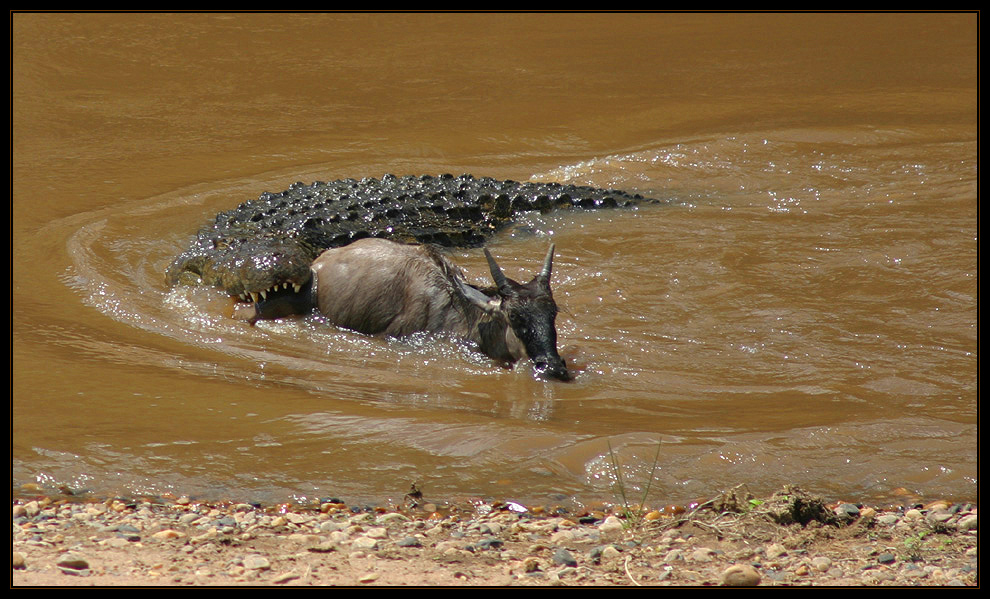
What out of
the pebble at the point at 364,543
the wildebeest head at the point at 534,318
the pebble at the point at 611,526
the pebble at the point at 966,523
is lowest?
the pebble at the point at 611,526

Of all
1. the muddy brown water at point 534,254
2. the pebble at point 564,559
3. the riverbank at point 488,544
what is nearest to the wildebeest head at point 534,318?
the muddy brown water at point 534,254

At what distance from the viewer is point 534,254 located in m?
9.05

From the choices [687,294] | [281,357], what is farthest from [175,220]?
[687,294]

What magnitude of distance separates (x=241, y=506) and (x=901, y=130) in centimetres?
1097

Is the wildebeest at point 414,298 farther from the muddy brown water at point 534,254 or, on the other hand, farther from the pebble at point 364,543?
the pebble at point 364,543

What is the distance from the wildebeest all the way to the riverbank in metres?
2.22

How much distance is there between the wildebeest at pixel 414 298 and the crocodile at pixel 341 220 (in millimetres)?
223

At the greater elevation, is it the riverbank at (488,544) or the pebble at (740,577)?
the pebble at (740,577)

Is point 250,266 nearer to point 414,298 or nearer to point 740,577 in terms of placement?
point 414,298

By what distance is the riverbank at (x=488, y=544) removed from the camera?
11.5ft

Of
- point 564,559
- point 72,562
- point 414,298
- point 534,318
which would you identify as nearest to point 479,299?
point 534,318

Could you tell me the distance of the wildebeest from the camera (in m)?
6.57

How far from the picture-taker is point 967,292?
7875 mm

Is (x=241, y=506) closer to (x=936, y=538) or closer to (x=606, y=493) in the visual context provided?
(x=606, y=493)
